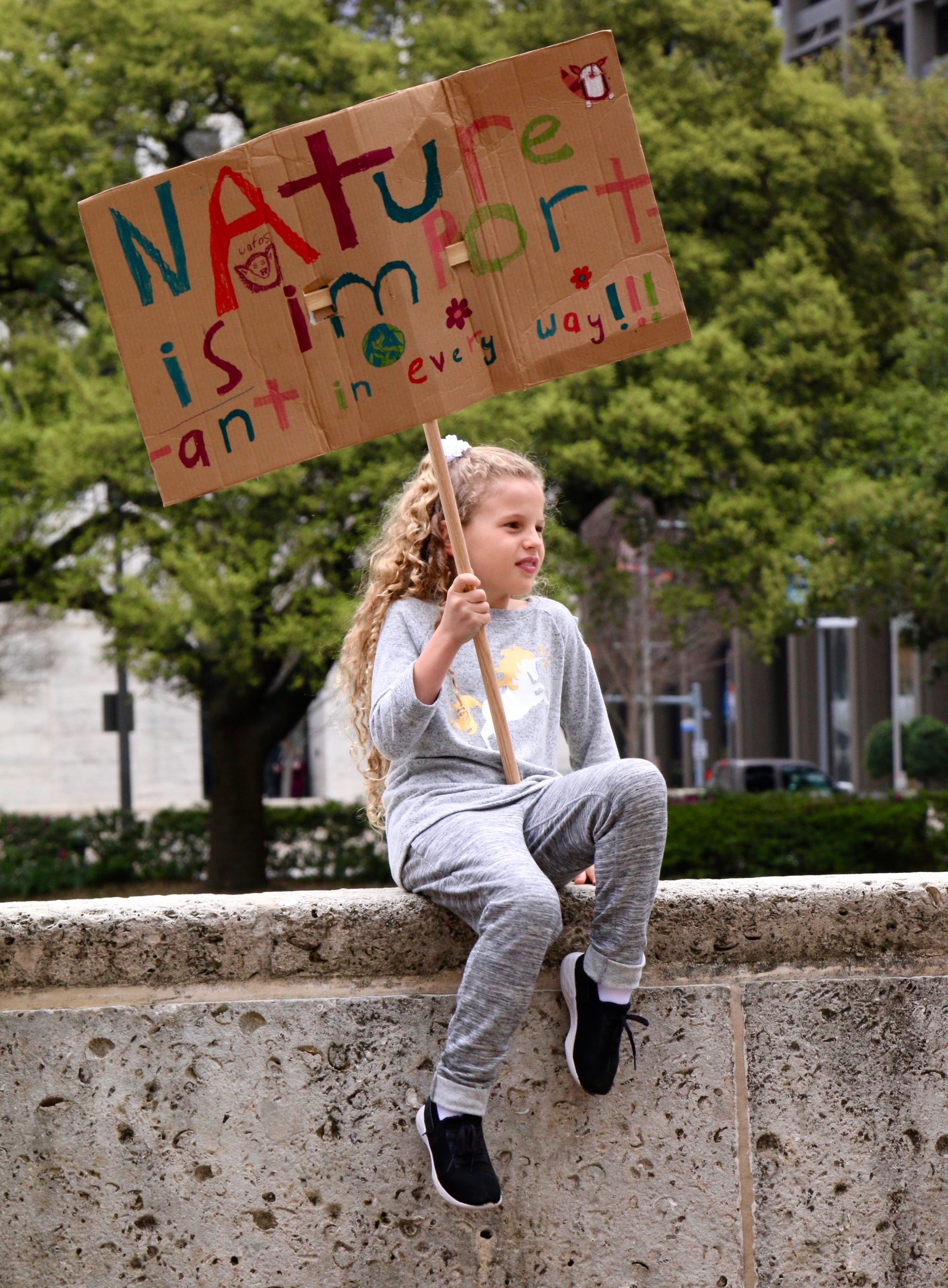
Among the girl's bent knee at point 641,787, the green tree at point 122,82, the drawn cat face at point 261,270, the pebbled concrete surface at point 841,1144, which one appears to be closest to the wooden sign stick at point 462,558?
the girl's bent knee at point 641,787

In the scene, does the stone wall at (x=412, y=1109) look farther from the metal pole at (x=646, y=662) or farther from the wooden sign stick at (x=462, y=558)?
the metal pole at (x=646, y=662)

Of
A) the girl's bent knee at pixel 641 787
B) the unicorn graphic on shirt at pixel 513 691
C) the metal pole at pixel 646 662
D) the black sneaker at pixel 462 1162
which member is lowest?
the metal pole at pixel 646 662

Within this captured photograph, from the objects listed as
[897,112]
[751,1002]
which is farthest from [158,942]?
[897,112]

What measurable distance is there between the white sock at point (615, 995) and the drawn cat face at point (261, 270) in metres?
1.50

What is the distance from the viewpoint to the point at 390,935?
248 cm

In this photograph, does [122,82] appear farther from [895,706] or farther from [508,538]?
[895,706]

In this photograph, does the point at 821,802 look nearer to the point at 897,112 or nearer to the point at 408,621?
the point at 897,112

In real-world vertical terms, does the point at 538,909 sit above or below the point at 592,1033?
above

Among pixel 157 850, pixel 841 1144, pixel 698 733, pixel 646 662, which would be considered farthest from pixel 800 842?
pixel 698 733

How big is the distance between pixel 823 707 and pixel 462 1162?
29.8 m

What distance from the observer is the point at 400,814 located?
2.62 metres

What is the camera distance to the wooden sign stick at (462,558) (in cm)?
254

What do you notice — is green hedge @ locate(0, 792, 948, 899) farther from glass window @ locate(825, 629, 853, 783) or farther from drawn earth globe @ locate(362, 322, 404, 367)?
glass window @ locate(825, 629, 853, 783)

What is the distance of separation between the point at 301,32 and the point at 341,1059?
938 centimetres
